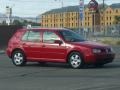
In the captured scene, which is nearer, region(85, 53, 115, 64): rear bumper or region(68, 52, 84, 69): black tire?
region(85, 53, 115, 64): rear bumper

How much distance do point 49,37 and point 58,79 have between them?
4481 mm

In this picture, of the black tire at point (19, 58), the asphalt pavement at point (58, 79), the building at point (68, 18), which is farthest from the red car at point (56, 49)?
the building at point (68, 18)

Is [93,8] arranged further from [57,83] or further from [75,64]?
[57,83]

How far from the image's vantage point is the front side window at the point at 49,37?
19.0 meters

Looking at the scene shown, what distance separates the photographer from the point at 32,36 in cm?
1961

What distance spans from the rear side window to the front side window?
261mm

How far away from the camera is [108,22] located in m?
92.3

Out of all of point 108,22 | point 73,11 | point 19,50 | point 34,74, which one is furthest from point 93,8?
point 108,22

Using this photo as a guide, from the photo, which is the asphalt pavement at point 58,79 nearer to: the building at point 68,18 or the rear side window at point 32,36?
the rear side window at point 32,36

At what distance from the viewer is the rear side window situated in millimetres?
19422

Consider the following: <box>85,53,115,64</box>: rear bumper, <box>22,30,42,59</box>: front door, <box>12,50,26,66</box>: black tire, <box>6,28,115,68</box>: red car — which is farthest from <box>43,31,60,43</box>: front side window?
<box>85,53,115,64</box>: rear bumper

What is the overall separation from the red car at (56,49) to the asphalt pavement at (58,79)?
48cm

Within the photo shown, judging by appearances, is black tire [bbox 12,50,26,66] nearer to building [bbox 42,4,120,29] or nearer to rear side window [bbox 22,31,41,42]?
rear side window [bbox 22,31,41,42]

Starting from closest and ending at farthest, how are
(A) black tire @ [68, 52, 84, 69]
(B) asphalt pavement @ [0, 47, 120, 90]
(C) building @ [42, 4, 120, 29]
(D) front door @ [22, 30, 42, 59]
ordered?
(B) asphalt pavement @ [0, 47, 120, 90] < (A) black tire @ [68, 52, 84, 69] < (D) front door @ [22, 30, 42, 59] < (C) building @ [42, 4, 120, 29]
